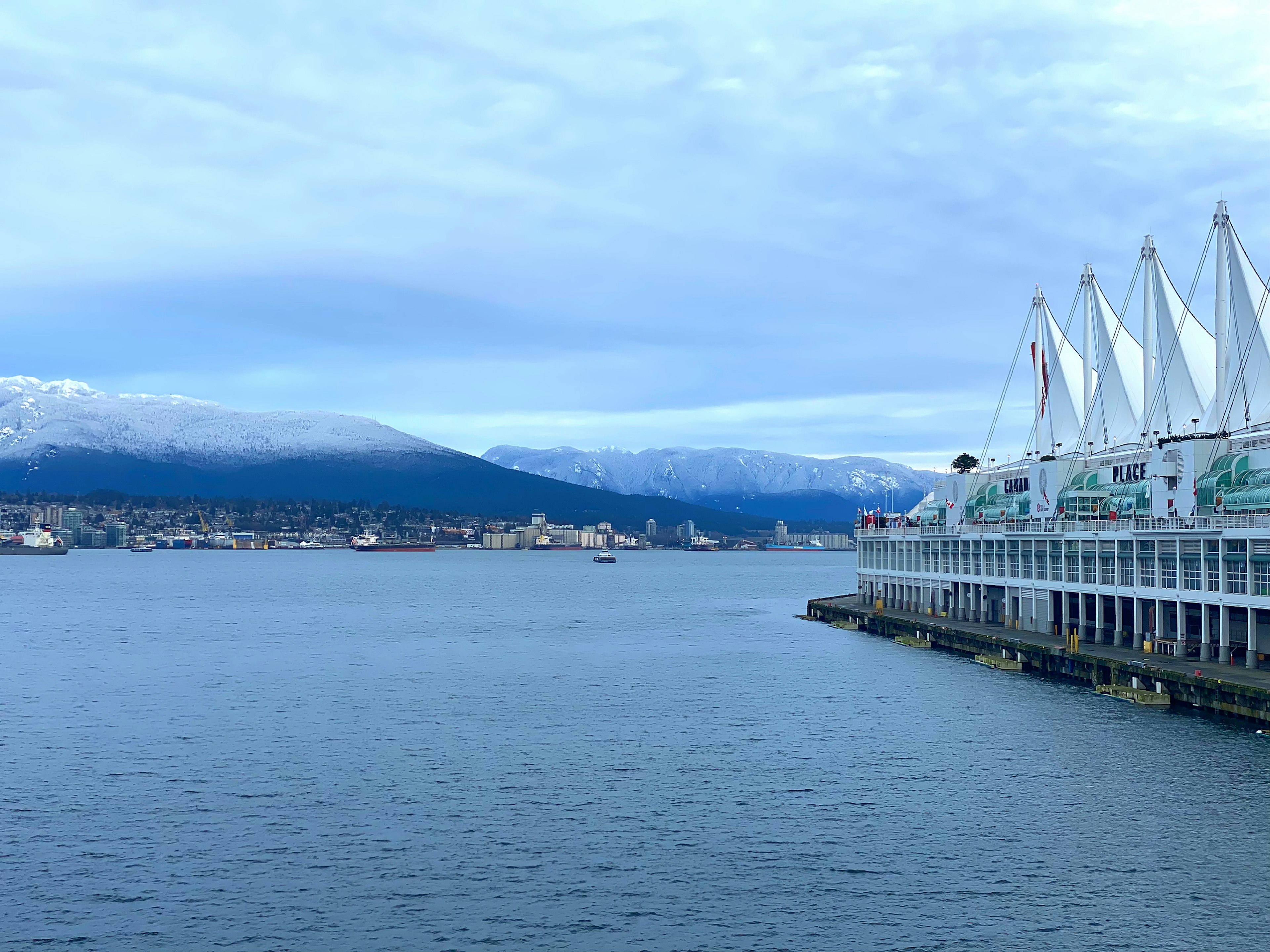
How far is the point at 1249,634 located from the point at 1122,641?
476 inches

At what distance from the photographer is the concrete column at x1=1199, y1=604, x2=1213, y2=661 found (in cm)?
5659

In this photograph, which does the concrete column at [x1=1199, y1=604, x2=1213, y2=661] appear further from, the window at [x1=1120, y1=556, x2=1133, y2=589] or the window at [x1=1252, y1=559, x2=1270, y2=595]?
the window at [x1=1120, y1=556, x2=1133, y2=589]

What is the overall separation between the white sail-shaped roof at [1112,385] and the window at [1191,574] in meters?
34.7

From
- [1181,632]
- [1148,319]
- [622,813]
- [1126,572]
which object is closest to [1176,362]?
[1148,319]

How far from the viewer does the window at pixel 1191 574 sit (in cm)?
5844

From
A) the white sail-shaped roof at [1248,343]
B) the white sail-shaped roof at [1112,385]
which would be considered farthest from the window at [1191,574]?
the white sail-shaped roof at [1112,385]

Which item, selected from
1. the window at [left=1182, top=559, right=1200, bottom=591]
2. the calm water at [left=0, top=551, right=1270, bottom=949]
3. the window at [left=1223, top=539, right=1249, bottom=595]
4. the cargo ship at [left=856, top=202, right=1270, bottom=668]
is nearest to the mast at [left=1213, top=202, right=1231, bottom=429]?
the cargo ship at [left=856, top=202, right=1270, bottom=668]

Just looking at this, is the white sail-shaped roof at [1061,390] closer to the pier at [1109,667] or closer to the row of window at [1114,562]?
the row of window at [1114,562]

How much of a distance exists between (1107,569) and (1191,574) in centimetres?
840

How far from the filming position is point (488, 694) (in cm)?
6519

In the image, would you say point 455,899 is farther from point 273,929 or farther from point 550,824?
point 550,824

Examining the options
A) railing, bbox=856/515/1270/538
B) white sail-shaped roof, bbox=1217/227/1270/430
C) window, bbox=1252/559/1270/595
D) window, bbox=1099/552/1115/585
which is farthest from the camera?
white sail-shaped roof, bbox=1217/227/1270/430

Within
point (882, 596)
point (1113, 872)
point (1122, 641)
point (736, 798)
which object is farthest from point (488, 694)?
point (882, 596)

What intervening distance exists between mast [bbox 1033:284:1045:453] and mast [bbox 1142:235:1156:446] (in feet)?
63.5
